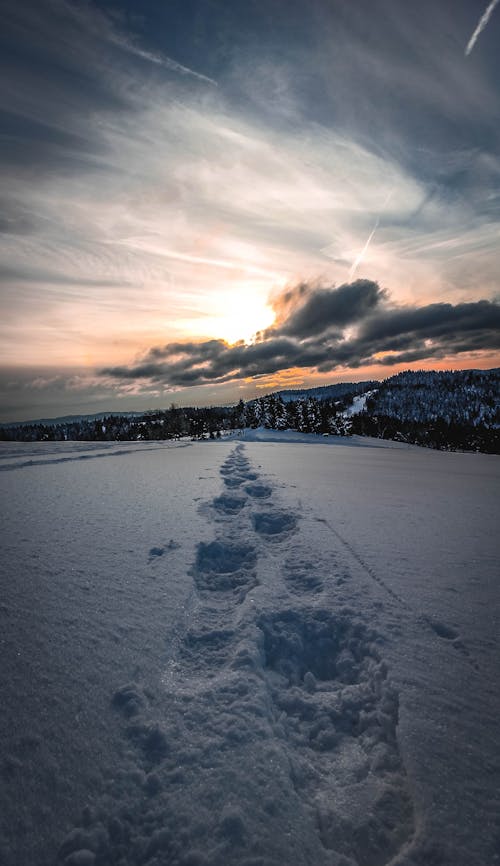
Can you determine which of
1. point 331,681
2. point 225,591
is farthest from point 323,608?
point 225,591

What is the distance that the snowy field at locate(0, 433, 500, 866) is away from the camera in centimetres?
208

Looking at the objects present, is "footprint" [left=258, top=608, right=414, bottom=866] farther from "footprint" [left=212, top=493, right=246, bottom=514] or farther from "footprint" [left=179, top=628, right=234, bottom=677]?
"footprint" [left=212, top=493, right=246, bottom=514]

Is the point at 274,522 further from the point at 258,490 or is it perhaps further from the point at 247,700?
the point at 247,700

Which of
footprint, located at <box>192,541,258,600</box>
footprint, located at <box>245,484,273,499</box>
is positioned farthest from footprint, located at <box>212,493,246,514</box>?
footprint, located at <box>192,541,258,600</box>

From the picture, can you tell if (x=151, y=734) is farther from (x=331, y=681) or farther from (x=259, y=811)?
(x=331, y=681)

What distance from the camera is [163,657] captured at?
3.46 m

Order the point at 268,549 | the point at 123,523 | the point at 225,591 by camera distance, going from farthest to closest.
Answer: the point at 123,523 → the point at 268,549 → the point at 225,591

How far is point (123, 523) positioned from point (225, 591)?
10.1 feet

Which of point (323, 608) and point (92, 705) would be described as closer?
point (92, 705)

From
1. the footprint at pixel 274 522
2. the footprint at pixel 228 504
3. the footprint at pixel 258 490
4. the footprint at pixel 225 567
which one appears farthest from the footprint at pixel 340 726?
the footprint at pixel 258 490

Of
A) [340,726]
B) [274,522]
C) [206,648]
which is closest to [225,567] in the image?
[206,648]

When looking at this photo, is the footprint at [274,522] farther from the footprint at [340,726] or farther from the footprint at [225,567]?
the footprint at [340,726]

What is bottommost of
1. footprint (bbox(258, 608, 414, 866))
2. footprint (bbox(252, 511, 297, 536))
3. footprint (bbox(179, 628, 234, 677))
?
footprint (bbox(258, 608, 414, 866))

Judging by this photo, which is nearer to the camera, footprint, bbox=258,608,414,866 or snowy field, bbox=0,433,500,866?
snowy field, bbox=0,433,500,866
